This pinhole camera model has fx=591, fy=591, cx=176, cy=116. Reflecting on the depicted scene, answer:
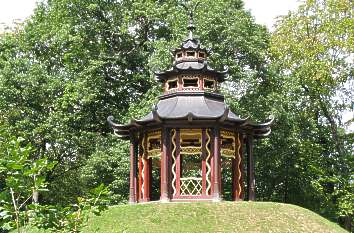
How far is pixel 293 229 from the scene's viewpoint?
18656mm

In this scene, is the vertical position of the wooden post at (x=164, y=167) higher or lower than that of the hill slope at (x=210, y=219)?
higher

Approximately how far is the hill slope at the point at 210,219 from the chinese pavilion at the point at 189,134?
127 cm

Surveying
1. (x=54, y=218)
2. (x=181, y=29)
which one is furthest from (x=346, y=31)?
(x=54, y=218)

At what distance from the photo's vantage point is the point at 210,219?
60.5ft

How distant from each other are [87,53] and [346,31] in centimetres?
1326

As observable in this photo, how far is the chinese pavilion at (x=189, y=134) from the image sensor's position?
21.0 meters

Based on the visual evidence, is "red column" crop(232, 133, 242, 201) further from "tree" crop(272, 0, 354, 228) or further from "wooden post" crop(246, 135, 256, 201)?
"tree" crop(272, 0, 354, 228)

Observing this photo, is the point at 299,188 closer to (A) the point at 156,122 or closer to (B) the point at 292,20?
(B) the point at 292,20

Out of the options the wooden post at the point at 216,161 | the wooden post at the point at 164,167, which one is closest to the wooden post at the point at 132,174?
the wooden post at the point at 164,167

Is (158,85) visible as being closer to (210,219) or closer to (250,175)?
(250,175)

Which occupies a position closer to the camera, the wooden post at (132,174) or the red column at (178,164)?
the red column at (178,164)

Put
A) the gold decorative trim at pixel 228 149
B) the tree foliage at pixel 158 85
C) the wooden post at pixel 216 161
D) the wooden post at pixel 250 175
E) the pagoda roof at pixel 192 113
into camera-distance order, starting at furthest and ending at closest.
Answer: the tree foliage at pixel 158 85 → the wooden post at pixel 250 175 → the gold decorative trim at pixel 228 149 → the wooden post at pixel 216 161 → the pagoda roof at pixel 192 113

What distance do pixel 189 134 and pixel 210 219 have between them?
4.08 m

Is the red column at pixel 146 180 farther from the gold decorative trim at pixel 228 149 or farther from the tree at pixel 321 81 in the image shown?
the tree at pixel 321 81
